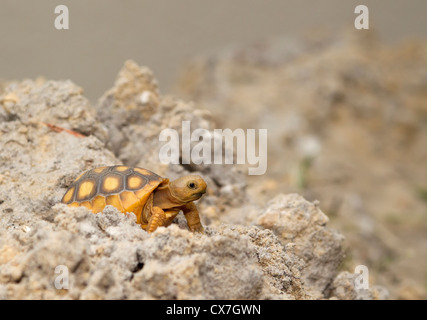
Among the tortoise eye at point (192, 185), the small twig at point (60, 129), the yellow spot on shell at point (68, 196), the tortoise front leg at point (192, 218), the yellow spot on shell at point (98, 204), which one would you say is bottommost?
the tortoise front leg at point (192, 218)

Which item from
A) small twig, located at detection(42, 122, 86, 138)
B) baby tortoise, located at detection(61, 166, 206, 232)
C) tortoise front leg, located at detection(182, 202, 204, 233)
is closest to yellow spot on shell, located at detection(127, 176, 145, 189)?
baby tortoise, located at detection(61, 166, 206, 232)

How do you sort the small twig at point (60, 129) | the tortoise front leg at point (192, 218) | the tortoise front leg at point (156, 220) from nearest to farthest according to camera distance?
the tortoise front leg at point (156, 220)
the tortoise front leg at point (192, 218)
the small twig at point (60, 129)

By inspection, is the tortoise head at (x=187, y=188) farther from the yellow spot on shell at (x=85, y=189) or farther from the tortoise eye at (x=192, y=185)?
the yellow spot on shell at (x=85, y=189)

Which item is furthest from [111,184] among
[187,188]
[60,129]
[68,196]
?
[60,129]

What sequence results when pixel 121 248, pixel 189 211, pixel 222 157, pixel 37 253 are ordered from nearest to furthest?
pixel 37 253 → pixel 121 248 → pixel 189 211 → pixel 222 157

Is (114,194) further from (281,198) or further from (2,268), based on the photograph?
(281,198)

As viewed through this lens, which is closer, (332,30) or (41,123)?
(41,123)

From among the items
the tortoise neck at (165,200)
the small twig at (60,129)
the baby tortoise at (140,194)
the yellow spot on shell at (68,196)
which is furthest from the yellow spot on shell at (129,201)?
the small twig at (60,129)

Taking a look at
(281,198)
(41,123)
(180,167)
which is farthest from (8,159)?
(281,198)
